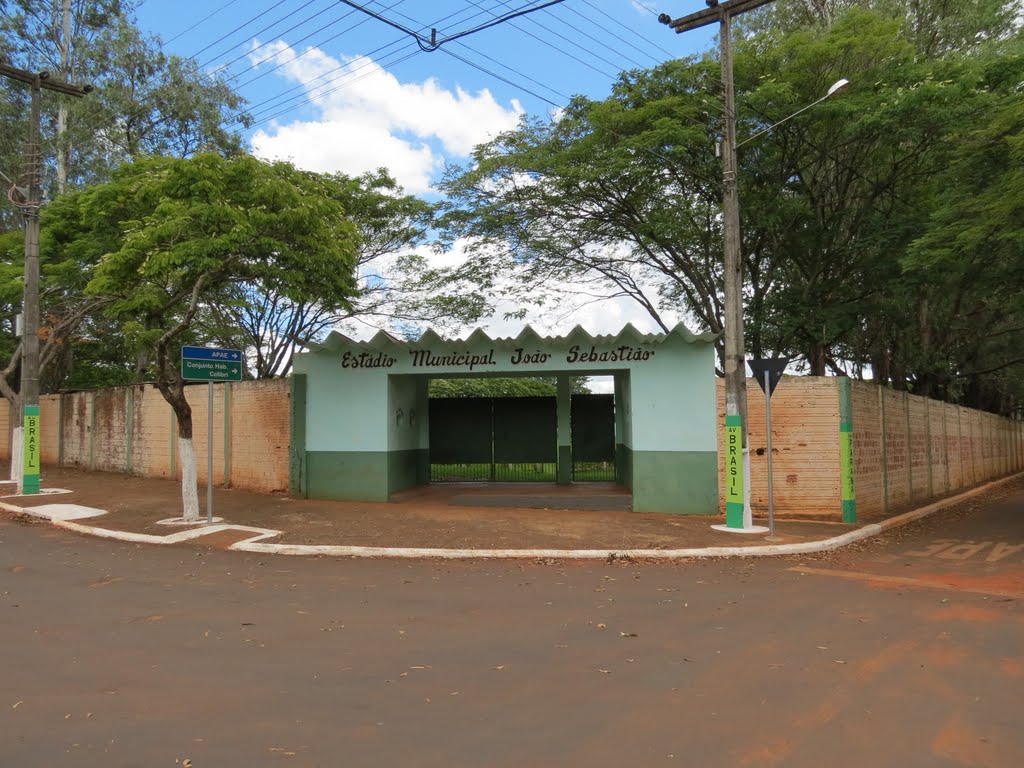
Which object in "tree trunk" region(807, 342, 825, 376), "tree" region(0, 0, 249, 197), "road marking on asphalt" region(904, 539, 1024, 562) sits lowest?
"road marking on asphalt" region(904, 539, 1024, 562)

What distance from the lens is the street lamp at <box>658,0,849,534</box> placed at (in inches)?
452

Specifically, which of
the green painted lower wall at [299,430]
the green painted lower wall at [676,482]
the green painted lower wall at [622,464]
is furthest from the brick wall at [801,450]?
the green painted lower wall at [299,430]

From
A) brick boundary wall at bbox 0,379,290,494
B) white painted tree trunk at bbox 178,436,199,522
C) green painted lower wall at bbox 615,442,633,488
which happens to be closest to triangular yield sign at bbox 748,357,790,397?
green painted lower wall at bbox 615,442,633,488

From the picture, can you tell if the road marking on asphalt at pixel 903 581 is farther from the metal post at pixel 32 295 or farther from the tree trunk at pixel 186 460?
the metal post at pixel 32 295

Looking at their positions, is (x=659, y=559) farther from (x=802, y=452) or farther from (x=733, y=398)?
(x=802, y=452)

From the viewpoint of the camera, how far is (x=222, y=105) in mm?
24812

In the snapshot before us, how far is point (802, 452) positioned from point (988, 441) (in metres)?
23.8

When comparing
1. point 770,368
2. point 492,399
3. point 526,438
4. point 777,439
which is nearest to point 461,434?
point 492,399

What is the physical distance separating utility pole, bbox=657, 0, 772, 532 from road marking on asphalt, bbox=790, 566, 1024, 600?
8.07ft

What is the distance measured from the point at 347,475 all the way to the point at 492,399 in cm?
498

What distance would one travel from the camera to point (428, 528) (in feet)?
37.9

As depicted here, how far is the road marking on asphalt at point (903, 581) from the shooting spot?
7.71m

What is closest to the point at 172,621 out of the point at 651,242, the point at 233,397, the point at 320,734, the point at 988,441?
the point at 320,734

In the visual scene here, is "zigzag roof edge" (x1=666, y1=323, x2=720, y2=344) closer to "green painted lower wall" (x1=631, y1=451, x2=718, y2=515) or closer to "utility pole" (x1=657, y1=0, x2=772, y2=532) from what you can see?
"utility pole" (x1=657, y1=0, x2=772, y2=532)
